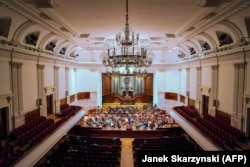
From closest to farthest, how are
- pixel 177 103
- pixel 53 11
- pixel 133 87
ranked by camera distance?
pixel 53 11 → pixel 177 103 → pixel 133 87

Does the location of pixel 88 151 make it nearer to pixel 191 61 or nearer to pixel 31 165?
pixel 31 165

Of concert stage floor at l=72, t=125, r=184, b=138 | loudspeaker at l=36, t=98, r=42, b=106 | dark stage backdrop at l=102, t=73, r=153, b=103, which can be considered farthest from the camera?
dark stage backdrop at l=102, t=73, r=153, b=103

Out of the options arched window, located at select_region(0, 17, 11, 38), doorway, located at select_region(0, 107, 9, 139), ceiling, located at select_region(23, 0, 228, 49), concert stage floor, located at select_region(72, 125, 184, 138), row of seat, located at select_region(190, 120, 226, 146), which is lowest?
concert stage floor, located at select_region(72, 125, 184, 138)

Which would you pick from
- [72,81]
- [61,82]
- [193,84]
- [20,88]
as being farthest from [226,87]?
[72,81]

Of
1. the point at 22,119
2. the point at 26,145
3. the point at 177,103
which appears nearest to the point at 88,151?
the point at 26,145

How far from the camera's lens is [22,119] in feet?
32.1

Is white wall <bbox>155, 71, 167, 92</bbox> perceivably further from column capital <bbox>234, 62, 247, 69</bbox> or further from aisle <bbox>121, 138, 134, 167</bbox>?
column capital <bbox>234, 62, 247, 69</bbox>

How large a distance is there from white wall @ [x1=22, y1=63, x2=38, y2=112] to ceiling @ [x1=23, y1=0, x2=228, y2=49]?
2983 mm

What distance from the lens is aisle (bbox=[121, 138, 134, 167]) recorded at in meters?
8.93

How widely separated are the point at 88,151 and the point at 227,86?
8.00 metres

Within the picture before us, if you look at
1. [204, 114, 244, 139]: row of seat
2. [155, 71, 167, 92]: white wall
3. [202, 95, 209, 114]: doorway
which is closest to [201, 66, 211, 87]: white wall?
[202, 95, 209, 114]: doorway

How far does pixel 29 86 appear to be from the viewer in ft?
34.9

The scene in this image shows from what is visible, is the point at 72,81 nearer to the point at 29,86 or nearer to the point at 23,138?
the point at 29,86

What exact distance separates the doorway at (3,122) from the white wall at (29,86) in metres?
1.37
